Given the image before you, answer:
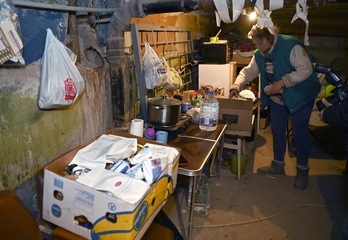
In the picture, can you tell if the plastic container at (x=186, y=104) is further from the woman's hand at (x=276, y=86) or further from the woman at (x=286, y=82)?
the woman's hand at (x=276, y=86)

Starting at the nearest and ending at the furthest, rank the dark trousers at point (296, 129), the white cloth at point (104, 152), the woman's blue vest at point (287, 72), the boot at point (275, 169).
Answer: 1. the white cloth at point (104, 152)
2. the woman's blue vest at point (287, 72)
3. the dark trousers at point (296, 129)
4. the boot at point (275, 169)

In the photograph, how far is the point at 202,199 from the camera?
2088 millimetres

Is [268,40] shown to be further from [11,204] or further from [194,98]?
[11,204]

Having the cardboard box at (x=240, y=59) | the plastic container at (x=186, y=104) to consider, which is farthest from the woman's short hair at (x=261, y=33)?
the cardboard box at (x=240, y=59)

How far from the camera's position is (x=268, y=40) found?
7.36 ft

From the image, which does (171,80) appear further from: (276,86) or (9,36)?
(9,36)

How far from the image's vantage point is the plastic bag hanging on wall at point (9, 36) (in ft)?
3.08

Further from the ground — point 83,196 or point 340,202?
point 83,196

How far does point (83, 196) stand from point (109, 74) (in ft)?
3.23

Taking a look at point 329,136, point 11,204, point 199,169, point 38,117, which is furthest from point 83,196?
point 329,136

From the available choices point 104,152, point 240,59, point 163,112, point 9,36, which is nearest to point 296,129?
point 163,112

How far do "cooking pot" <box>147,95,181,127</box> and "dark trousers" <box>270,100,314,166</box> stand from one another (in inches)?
51.9

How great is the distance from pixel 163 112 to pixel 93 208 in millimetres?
868

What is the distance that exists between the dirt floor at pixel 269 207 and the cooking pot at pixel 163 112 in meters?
0.82
